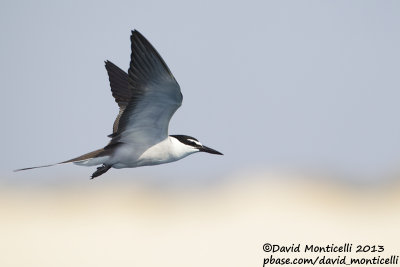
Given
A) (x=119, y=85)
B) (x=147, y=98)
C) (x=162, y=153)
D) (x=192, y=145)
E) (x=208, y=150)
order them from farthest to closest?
(x=119, y=85) → (x=208, y=150) → (x=192, y=145) → (x=162, y=153) → (x=147, y=98)

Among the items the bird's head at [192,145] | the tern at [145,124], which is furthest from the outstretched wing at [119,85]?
the bird's head at [192,145]

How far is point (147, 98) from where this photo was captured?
13242 mm

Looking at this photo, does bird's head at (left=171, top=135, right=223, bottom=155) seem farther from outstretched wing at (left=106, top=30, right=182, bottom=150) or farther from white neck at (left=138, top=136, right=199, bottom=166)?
outstretched wing at (left=106, top=30, right=182, bottom=150)

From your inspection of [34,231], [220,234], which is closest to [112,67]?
[220,234]

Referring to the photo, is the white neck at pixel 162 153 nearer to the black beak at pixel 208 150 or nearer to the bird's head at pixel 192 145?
the bird's head at pixel 192 145

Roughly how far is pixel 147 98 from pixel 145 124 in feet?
1.94

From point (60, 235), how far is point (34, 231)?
72.7 inches

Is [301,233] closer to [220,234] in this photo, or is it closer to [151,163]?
[220,234]

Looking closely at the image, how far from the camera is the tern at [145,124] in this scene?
12880 millimetres

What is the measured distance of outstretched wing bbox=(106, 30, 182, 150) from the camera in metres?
12.8

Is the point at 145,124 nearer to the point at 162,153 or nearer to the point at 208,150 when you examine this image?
the point at 162,153

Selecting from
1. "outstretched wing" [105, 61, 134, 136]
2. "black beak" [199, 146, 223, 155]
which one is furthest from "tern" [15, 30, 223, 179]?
"outstretched wing" [105, 61, 134, 136]

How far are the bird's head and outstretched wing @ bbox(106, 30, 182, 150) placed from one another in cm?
37

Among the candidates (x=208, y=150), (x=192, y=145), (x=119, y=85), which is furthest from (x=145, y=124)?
(x=119, y=85)
